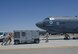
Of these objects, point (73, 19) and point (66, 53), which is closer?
point (66, 53)

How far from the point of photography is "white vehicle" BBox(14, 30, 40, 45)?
26.2 metres

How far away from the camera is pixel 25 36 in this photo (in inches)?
1052

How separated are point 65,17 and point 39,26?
16.7 feet

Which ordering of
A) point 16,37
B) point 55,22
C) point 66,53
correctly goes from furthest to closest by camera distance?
point 55,22 < point 16,37 < point 66,53

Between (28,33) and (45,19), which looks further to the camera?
(45,19)

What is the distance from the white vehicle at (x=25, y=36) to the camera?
86.1 ft

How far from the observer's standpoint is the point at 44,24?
118 feet

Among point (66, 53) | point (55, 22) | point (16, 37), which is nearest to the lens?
point (66, 53)

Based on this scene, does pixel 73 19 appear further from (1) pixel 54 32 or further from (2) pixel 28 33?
(2) pixel 28 33

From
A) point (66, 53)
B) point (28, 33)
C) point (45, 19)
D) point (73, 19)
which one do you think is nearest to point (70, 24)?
point (73, 19)

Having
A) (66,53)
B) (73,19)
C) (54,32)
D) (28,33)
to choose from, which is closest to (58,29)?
(54,32)

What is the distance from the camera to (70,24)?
36.6 metres

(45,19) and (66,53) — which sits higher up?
(45,19)

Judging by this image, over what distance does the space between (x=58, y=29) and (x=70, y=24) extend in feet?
7.89
